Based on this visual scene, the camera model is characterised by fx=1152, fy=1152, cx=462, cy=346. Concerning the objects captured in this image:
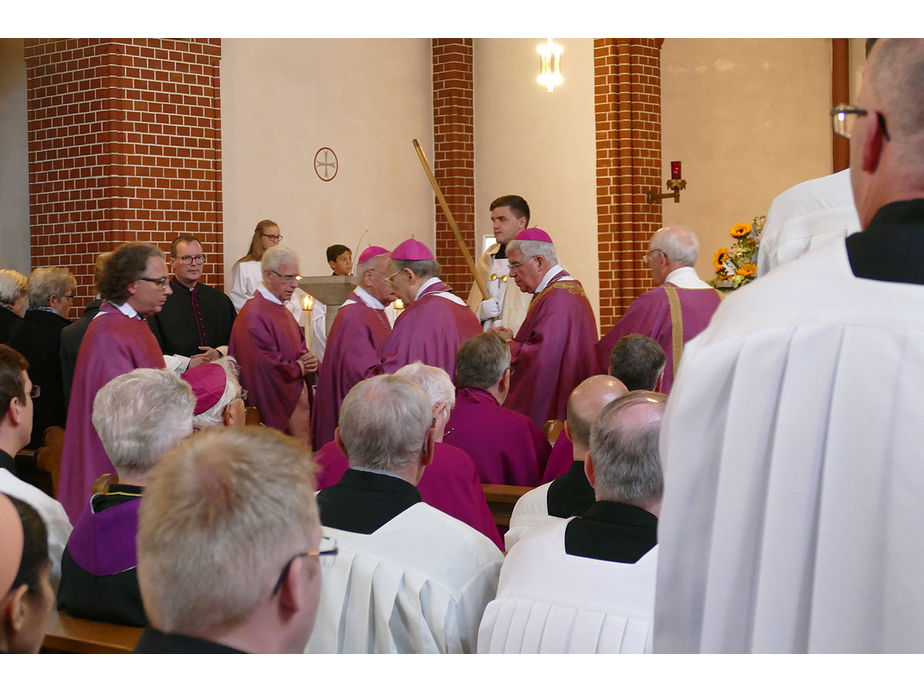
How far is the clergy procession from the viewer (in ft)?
5.12

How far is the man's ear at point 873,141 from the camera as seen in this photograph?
1.57 metres

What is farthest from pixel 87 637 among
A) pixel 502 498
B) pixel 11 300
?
pixel 11 300

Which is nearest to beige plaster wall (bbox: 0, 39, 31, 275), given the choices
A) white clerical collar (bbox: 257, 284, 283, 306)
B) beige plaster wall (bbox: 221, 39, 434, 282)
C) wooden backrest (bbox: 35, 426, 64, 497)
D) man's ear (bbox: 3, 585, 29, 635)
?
beige plaster wall (bbox: 221, 39, 434, 282)

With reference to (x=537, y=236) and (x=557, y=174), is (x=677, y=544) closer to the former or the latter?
(x=537, y=236)

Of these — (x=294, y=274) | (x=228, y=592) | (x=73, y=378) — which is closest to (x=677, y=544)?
(x=228, y=592)

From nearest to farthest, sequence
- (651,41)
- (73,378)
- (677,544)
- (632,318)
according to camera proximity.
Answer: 1. (677,544)
2. (73,378)
3. (632,318)
4. (651,41)

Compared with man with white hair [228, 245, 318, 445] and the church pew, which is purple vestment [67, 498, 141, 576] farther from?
man with white hair [228, 245, 318, 445]

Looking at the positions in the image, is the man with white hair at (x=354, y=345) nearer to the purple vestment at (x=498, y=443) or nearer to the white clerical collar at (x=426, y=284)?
the white clerical collar at (x=426, y=284)

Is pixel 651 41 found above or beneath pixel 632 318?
above

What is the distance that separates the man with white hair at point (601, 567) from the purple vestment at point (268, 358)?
17.9 ft

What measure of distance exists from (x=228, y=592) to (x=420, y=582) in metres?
1.41

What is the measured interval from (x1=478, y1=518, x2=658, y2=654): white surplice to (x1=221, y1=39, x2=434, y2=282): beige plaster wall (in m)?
8.60

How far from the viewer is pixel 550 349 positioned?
284 inches

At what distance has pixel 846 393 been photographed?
1.56m
